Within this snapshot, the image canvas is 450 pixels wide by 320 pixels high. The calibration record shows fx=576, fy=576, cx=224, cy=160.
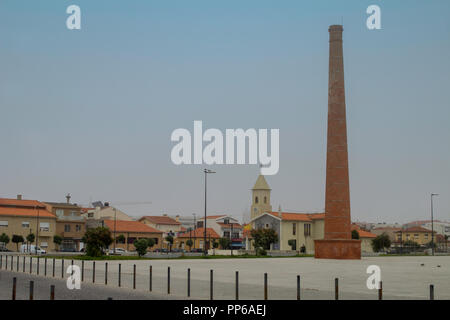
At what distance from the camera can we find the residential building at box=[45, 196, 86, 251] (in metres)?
99.2

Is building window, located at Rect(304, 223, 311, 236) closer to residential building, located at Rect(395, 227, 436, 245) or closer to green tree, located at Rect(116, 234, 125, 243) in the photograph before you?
green tree, located at Rect(116, 234, 125, 243)

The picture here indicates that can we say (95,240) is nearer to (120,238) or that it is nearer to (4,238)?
(4,238)

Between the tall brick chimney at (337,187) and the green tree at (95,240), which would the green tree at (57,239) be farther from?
→ the tall brick chimney at (337,187)

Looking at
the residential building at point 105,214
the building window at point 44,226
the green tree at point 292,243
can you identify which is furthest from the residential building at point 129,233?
the green tree at point 292,243

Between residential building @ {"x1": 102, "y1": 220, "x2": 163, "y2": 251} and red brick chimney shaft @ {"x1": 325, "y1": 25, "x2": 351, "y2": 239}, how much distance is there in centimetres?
4963

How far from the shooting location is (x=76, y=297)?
670 inches

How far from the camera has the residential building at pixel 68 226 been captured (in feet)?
326

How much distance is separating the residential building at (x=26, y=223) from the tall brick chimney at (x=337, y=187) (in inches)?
1994

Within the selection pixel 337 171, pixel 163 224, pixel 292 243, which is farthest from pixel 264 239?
pixel 163 224

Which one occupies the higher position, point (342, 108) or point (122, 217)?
point (342, 108)

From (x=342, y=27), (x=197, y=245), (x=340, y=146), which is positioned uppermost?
(x=342, y=27)

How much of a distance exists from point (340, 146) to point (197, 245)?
64992 mm
